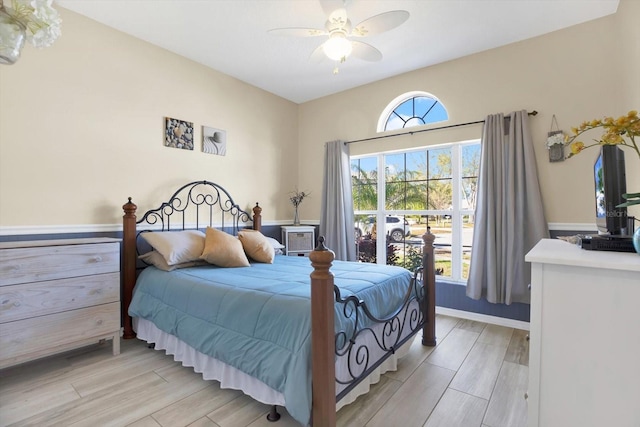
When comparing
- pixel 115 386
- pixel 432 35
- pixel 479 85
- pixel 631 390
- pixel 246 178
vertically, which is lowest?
pixel 115 386

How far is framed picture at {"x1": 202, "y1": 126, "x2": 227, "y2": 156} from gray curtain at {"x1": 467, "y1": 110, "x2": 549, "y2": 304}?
2840mm

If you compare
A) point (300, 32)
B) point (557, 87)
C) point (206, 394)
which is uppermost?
point (300, 32)

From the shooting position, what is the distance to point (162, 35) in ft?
9.36

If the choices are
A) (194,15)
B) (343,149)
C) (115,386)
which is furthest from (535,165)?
(115,386)

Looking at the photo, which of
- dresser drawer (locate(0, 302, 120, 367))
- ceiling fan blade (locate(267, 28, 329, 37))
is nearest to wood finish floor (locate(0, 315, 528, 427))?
dresser drawer (locate(0, 302, 120, 367))

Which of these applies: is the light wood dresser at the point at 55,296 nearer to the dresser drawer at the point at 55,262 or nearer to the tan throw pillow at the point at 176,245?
the dresser drawer at the point at 55,262

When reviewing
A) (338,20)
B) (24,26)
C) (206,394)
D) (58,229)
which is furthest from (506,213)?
(58,229)

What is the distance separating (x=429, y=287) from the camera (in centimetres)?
254

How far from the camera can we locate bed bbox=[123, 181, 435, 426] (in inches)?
56.1

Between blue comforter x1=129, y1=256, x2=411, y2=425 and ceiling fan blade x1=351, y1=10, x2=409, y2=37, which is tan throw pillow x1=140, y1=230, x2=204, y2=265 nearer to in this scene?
blue comforter x1=129, y1=256, x2=411, y2=425

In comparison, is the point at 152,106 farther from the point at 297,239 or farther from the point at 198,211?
the point at 297,239

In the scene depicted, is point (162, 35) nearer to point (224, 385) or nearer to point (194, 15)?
point (194, 15)

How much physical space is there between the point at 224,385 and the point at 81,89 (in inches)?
104

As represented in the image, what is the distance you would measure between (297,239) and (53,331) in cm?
252
